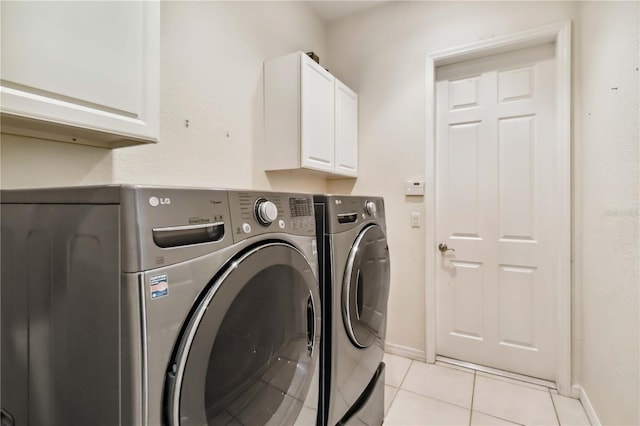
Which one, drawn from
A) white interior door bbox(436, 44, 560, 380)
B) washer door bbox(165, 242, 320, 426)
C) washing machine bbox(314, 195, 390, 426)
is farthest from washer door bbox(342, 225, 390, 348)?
white interior door bbox(436, 44, 560, 380)

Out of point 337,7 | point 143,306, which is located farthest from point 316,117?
point 143,306

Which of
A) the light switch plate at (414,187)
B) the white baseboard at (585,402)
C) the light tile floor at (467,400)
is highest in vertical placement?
the light switch plate at (414,187)

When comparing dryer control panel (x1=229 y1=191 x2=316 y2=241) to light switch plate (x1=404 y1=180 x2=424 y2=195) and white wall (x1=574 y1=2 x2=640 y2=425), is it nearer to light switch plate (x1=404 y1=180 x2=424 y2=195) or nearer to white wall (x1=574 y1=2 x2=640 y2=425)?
white wall (x1=574 y1=2 x2=640 y2=425)

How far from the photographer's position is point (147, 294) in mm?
535

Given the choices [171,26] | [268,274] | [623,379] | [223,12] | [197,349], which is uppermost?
[223,12]

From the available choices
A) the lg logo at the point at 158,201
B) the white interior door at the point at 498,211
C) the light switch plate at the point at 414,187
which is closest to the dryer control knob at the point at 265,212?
the lg logo at the point at 158,201

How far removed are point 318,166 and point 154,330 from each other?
1606 millimetres

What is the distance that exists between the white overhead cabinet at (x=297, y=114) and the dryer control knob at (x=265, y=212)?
1.08 meters

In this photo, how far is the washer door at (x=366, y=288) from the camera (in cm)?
123

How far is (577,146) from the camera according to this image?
188 centimetres

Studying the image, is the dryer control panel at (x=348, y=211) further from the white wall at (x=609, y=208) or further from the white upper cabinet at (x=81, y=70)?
the white wall at (x=609, y=208)

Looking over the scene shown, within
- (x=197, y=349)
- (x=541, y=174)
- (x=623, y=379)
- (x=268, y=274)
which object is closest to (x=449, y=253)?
(x=541, y=174)

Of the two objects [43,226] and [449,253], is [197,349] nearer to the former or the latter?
[43,226]

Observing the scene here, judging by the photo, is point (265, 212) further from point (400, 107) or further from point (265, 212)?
point (400, 107)
